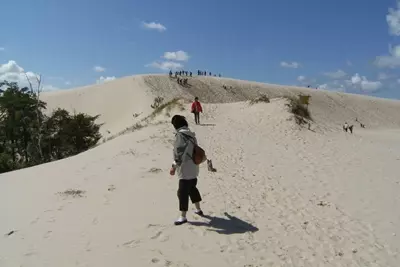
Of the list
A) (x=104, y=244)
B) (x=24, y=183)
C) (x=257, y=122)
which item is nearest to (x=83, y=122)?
(x=257, y=122)

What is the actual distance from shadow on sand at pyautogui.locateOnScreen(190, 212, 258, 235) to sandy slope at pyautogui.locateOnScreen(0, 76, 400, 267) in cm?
2

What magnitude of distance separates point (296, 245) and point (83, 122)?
83.8 feet

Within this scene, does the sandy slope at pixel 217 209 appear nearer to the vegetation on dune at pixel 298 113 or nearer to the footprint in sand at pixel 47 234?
the footprint in sand at pixel 47 234

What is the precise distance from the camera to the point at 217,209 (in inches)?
293

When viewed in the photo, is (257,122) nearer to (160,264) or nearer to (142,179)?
(142,179)

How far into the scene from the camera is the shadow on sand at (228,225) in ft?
20.6

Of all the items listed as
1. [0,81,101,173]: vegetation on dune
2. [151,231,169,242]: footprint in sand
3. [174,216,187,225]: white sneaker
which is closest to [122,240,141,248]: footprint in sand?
[151,231,169,242]: footprint in sand

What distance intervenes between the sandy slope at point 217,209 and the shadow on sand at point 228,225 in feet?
0.06

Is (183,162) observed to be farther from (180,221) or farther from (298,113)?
(298,113)

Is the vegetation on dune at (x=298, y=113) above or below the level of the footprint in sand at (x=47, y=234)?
above

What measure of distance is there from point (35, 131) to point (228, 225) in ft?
86.0

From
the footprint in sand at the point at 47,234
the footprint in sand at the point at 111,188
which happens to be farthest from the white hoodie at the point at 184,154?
the footprint in sand at the point at 111,188

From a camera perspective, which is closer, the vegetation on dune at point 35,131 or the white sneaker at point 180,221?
the white sneaker at point 180,221

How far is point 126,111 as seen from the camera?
50281 millimetres
